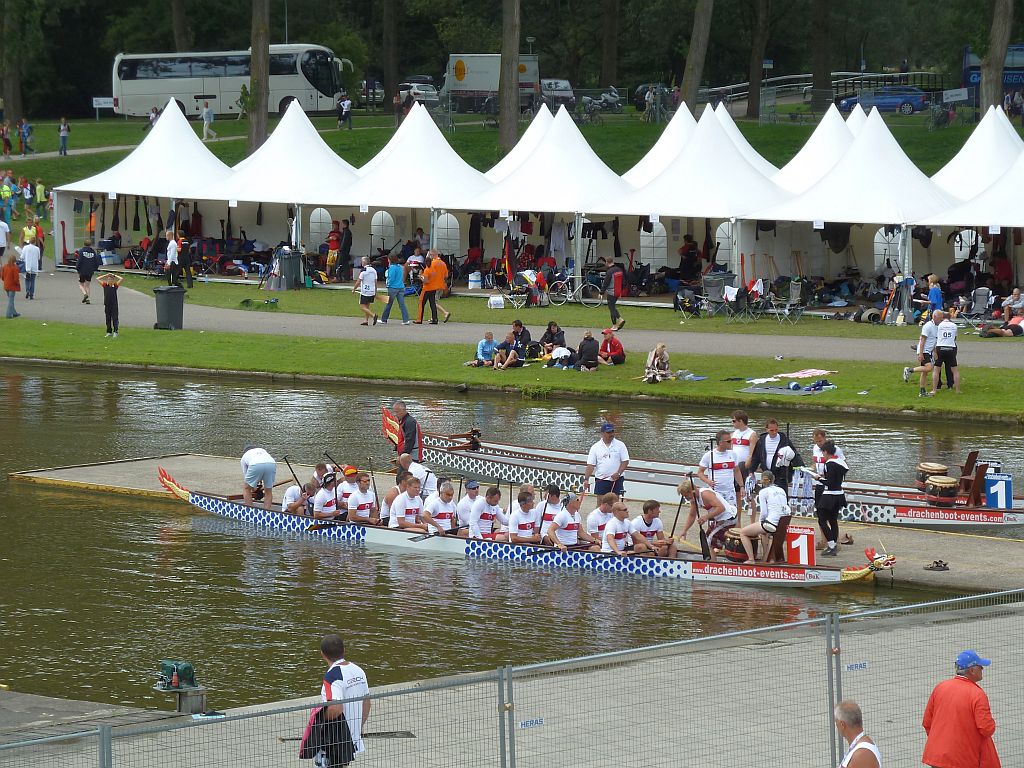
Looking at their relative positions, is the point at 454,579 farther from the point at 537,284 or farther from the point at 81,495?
the point at 537,284

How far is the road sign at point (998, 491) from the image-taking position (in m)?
21.2

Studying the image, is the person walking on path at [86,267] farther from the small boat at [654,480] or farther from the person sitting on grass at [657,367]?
the small boat at [654,480]

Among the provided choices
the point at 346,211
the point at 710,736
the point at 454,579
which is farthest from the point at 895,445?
the point at 346,211

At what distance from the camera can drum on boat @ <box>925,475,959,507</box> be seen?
21281 millimetres

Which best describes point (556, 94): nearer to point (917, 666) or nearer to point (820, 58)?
point (820, 58)

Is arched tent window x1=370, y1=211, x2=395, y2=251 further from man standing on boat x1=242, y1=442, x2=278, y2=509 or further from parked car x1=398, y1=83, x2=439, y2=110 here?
man standing on boat x1=242, y1=442, x2=278, y2=509

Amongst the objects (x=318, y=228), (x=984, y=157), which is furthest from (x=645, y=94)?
(x=984, y=157)

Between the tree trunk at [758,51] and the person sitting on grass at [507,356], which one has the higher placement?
the tree trunk at [758,51]

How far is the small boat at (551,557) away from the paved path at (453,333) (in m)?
14.9

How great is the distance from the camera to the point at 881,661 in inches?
484

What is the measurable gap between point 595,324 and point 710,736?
29753 millimetres

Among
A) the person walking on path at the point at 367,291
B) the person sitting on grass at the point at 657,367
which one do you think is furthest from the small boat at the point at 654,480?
the person walking on path at the point at 367,291

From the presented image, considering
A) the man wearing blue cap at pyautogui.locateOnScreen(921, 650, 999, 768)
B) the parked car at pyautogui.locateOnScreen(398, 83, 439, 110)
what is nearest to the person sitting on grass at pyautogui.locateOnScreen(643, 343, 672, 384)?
the man wearing blue cap at pyautogui.locateOnScreen(921, 650, 999, 768)

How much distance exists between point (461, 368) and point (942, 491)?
49.1ft
